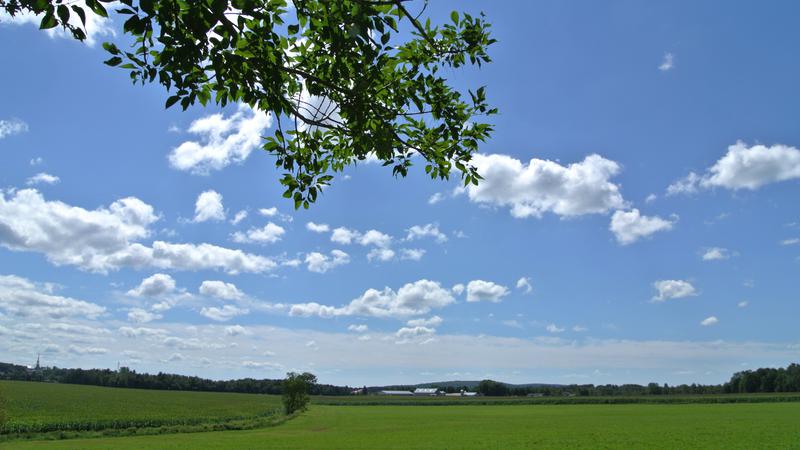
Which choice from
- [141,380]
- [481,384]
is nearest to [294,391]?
[141,380]

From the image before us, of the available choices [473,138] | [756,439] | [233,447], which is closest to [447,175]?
[473,138]

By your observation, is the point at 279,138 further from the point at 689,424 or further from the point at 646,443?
the point at 689,424

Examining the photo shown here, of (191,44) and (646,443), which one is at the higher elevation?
(191,44)

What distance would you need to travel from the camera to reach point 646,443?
35875 millimetres

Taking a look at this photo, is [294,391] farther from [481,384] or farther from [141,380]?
[481,384]

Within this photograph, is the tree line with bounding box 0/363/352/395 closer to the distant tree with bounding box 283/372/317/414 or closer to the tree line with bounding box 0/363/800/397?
the tree line with bounding box 0/363/800/397

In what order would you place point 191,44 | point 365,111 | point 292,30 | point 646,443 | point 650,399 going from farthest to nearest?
point 650,399
point 646,443
point 365,111
point 292,30
point 191,44

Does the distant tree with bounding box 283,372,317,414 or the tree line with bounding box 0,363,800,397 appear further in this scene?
the tree line with bounding box 0,363,800,397

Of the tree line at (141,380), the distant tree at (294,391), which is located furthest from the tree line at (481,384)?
the distant tree at (294,391)

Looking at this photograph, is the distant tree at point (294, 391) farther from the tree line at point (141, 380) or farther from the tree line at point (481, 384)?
the tree line at point (141, 380)

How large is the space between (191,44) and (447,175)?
2.74 metres

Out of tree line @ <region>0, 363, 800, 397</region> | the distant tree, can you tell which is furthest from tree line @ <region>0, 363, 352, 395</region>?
the distant tree

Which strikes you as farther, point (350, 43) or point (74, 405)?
point (74, 405)

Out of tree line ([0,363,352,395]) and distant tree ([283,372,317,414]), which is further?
tree line ([0,363,352,395])
